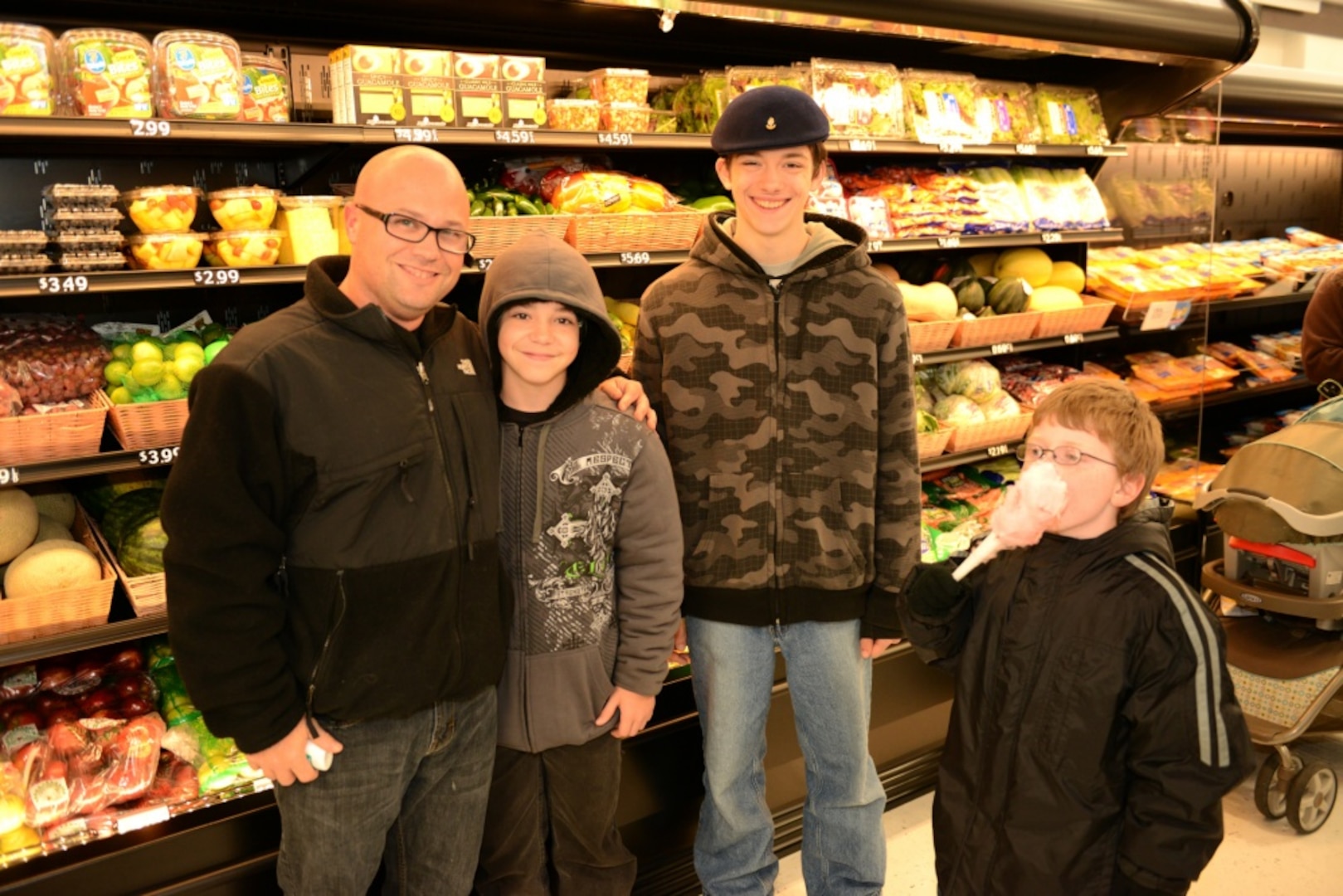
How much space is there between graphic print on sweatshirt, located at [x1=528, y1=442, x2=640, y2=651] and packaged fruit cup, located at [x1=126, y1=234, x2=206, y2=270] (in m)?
1.05

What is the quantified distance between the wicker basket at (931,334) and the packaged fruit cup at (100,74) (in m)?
2.44

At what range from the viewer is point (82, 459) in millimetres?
2303

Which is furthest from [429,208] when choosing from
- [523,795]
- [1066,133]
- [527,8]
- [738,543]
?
[1066,133]

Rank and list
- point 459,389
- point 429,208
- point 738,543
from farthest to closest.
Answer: point 738,543 < point 459,389 < point 429,208

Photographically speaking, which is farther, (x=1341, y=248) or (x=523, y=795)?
(x=1341, y=248)

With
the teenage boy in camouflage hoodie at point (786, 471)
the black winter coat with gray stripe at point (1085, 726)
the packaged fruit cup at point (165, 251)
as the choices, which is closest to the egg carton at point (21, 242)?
the packaged fruit cup at point (165, 251)

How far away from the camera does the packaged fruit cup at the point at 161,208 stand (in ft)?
7.86

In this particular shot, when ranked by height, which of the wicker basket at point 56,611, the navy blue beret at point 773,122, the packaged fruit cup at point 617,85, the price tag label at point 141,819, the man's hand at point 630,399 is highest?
the packaged fruit cup at point 617,85

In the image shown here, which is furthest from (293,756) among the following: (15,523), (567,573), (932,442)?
(932,442)

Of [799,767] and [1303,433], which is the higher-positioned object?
[1303,433]

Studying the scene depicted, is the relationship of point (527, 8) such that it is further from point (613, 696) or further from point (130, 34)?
point (613, 696)

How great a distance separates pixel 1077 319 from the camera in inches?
164

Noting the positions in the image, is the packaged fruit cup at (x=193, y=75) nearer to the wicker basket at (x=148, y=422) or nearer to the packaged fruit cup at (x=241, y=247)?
the packaged fruit cup at (x=241, y=247)

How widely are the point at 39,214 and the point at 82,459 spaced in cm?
80
